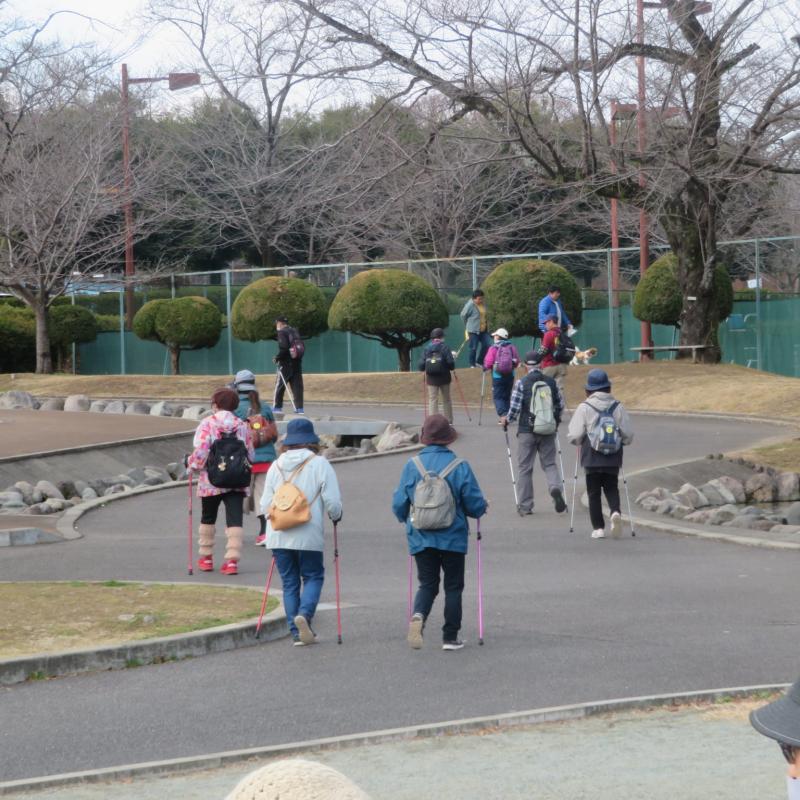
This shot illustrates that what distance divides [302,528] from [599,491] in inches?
209

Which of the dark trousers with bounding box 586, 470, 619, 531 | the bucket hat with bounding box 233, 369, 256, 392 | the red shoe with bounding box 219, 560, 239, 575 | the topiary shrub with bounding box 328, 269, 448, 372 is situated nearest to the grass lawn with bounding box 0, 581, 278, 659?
the red shoe with bounding box 219, 560, 239, 575

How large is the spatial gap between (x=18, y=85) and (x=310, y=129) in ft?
60.8

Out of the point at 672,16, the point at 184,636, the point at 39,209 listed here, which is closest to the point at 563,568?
the point at 184,636

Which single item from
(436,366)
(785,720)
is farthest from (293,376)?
(785,720)

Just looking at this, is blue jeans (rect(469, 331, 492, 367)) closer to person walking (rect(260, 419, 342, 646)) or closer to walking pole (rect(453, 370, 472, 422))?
walking pole (rect(453, 370, 472, 422))

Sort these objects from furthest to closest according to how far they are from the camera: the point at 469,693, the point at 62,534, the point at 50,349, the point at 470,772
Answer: the point at 50,349
the point at 62,534
the point at 469,693
the point at 470,772

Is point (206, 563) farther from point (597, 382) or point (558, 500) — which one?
point (558, 500)

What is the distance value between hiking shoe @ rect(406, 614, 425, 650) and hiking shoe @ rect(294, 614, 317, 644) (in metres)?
0.67

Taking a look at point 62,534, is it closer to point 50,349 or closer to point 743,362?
point 743,362

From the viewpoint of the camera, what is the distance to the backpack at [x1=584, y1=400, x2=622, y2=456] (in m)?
14.5

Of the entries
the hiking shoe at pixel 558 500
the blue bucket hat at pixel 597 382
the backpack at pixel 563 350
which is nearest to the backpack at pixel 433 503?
the blue bucket hat at pixel 597 382

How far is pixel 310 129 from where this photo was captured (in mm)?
51156

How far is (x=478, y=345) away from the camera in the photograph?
28203 mm

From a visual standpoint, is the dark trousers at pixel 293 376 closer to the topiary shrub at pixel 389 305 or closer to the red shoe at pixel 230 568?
the topiary shrub at pixel 389 305
